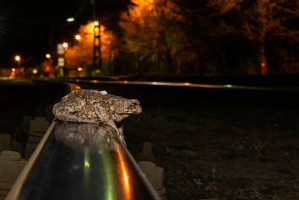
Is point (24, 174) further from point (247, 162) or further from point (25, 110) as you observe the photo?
point (25, 110)

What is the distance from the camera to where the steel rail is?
2.78 meters

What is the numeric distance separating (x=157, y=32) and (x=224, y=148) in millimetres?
32463

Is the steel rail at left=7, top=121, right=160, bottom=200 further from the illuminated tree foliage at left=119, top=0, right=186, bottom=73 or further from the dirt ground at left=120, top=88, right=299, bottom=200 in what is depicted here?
the illuminated tree foliage at left=119, top=0, right=186, bottom=73

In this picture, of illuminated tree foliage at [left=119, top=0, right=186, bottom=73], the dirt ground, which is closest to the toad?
the dirt ground

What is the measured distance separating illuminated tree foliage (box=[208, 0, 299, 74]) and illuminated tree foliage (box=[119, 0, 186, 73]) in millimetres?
5900

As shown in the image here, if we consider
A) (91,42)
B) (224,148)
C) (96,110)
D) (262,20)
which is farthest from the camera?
(91,42)

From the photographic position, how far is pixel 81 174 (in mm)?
3154

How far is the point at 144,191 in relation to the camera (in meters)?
2.75

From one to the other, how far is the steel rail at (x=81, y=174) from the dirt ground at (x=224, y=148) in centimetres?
243

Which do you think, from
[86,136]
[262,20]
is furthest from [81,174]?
[262,20]

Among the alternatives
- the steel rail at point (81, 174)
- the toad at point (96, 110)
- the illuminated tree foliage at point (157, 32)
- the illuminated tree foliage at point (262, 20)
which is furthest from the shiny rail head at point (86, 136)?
the illuminated tree foliage at point (157, 32)

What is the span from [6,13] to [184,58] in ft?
58.0

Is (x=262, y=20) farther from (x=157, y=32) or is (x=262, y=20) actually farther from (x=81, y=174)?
(x=81, y=174)

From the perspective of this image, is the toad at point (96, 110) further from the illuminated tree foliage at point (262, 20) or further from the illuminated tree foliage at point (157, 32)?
the illuminated tree foliage at point (157, 32)
